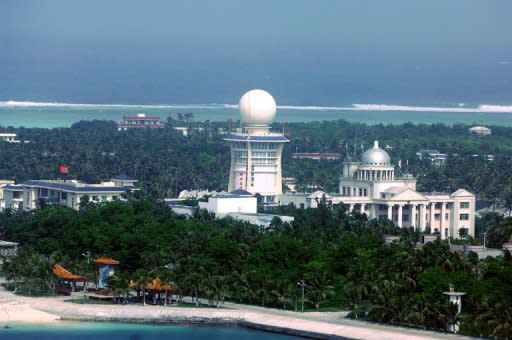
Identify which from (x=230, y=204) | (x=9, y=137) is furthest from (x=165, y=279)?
(x=9, y=137)

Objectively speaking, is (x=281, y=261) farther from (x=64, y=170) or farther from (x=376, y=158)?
(x=64, y=170)

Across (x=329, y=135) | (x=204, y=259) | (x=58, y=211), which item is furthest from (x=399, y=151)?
(x=204, y=259)

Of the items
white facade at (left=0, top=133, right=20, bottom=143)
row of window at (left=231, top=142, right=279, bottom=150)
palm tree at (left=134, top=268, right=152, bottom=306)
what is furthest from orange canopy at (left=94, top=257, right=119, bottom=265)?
white facade at (left=0, top=133, right=20, bottom=143)

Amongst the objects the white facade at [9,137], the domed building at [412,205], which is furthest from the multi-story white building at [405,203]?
the white facade at [9,137]

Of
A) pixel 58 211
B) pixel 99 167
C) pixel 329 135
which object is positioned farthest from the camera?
pixel 329 135

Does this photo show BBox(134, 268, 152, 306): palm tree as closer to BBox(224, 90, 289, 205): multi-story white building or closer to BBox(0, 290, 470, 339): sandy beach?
BBox(0, 290, 470, 339): sandy beach

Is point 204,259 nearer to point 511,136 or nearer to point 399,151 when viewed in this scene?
point 399,151
